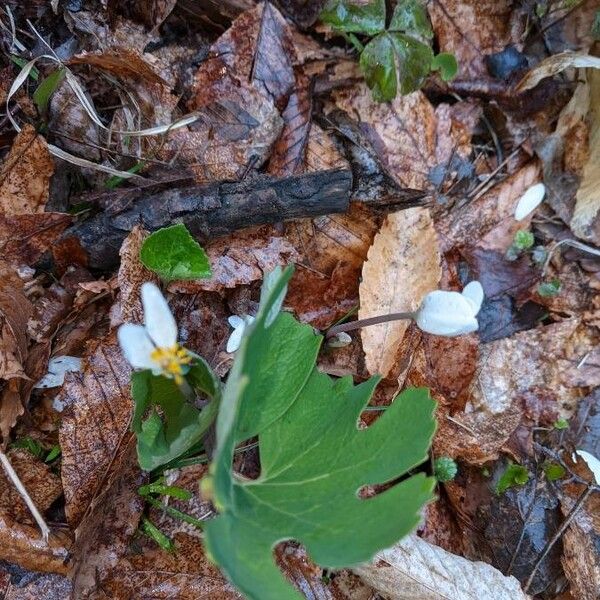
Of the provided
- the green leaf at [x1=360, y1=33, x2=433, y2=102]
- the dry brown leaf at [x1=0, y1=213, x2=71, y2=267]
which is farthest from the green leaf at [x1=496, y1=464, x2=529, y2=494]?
the dry brown leaf at [x1=0, y1=213, x2=71, y2=267]

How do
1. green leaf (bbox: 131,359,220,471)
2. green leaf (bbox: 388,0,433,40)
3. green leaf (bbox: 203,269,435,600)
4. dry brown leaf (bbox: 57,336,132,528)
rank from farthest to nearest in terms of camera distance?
green leaf (bbox: 388,0,433,40) < dry brown leaf (bbox: 57,336,132,528) < green leaf (bbox: 131,359,220,471) < green leaf (bbox: 203,269,435,600)

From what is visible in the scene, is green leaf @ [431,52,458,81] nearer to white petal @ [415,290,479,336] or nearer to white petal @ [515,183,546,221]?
white petal @ [515,183,546,221]

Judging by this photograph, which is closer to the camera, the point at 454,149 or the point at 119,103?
the point at 119,103

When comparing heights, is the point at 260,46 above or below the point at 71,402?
above

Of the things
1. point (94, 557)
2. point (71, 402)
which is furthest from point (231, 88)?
point (94, 557)

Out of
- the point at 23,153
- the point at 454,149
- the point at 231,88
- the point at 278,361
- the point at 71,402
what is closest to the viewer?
the point at 278,361

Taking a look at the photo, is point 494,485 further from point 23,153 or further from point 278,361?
point 23,153
